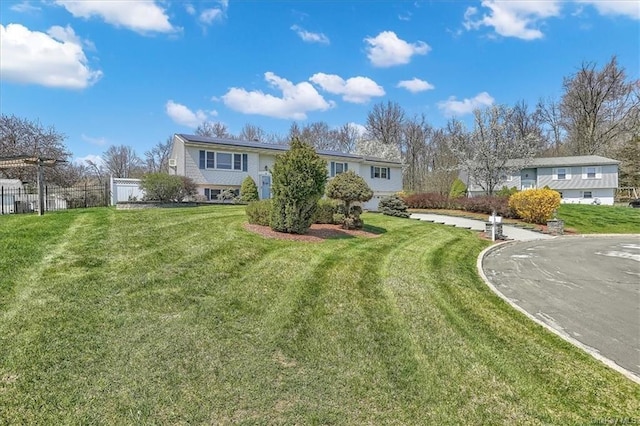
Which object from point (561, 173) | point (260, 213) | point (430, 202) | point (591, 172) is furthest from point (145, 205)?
point (591, 172)

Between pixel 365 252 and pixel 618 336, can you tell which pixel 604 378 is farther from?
pixel 365 252

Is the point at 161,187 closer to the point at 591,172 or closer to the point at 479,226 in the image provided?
the point at 479,226

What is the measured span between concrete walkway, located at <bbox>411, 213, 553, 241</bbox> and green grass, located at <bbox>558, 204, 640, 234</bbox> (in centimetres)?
428

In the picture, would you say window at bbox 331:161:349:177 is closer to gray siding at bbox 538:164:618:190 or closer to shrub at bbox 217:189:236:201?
shrub at bbox 217:189:236:201

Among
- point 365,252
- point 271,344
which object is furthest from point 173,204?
point 271,344

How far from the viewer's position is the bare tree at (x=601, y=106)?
4034 centimetres

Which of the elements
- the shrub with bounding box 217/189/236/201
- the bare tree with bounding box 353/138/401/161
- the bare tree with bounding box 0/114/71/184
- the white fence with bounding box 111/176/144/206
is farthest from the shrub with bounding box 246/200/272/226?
the bare tree with bounding box 353/138/401/161

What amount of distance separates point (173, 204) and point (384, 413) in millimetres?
16605

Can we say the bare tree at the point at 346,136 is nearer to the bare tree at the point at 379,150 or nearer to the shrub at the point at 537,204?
the bare tree at the point at 379,150

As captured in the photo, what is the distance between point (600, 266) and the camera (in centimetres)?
1028

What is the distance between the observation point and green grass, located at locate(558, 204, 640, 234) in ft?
70.1

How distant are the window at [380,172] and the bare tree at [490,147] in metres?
5.96

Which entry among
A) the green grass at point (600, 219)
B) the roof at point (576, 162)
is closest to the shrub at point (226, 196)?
the green grass at point (600, 219)

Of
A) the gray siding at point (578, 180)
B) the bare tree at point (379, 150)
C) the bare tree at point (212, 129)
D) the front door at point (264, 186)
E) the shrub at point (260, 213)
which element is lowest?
the shrub at point (260, 213)
